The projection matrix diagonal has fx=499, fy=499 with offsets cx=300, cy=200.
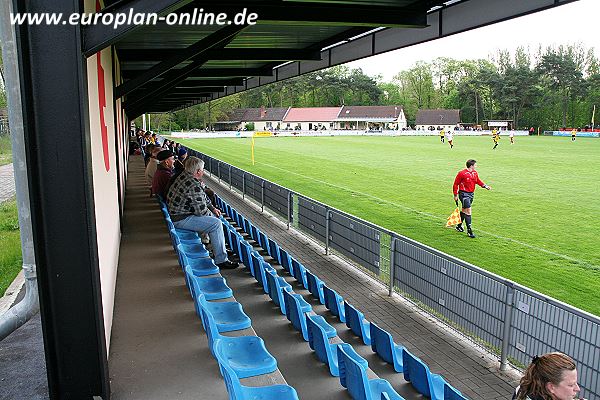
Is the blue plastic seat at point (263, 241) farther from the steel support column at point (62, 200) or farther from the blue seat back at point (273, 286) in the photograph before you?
the steel support column at point (62, 200)

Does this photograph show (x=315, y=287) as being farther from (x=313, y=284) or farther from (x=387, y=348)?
(x=387, y=348)

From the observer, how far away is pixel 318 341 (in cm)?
429

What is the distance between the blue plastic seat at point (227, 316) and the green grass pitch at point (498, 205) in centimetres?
515

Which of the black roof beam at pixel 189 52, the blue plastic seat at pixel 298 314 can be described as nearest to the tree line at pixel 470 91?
the black roof beam at pixel 189 52

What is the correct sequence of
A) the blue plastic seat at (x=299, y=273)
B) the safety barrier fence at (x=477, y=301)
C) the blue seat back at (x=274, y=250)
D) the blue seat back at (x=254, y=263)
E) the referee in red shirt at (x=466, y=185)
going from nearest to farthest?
the safety barrier fence at (x=477, y=301) < the blue seat back at (x=254, y=263) < the blue plastic seat at (x=299, y=273) < the blue seat back at (x=274, y=250) < the referee in red shirt at (x=466, y=185)

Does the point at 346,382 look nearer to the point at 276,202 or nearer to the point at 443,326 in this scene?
the point at 443,326

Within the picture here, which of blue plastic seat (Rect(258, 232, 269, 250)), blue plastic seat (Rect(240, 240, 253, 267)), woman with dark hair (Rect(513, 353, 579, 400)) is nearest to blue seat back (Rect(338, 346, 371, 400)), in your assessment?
woman with dark hair (Rect(513, 353, 579, 400))

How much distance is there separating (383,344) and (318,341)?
2.52ft

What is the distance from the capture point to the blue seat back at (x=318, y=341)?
416 centimetres

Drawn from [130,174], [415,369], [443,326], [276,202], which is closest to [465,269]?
[443,326]

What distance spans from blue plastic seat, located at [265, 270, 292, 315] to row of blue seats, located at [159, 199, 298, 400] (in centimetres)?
65

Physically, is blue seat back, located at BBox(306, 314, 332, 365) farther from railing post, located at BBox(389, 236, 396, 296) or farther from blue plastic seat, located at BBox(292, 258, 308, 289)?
railing post, located at BBox(389, 236, 396, 296)

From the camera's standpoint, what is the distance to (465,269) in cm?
528

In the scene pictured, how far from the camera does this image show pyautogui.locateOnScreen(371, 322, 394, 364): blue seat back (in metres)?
4.61
